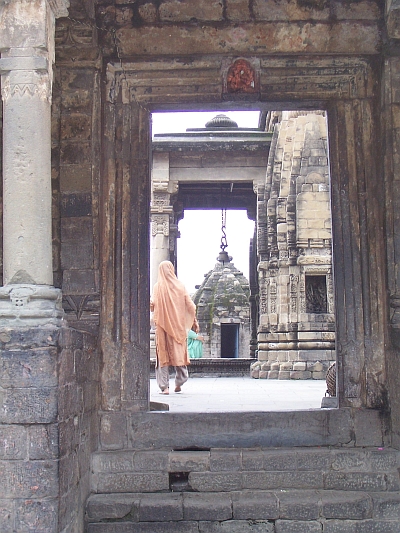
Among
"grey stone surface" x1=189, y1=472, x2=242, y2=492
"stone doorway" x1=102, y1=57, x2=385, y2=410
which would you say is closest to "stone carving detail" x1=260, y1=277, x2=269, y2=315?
"stone doorway" x1=102, y1=57, x2=385, y2=410

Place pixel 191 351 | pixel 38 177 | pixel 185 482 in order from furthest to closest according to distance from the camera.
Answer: pixel 191 351, pixel 185 482, pixel 38 177

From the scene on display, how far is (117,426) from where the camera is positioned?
5.82 meters

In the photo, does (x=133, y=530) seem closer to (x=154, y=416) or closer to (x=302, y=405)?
(x=154, y=416)

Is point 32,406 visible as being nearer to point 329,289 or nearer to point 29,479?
point 29,479

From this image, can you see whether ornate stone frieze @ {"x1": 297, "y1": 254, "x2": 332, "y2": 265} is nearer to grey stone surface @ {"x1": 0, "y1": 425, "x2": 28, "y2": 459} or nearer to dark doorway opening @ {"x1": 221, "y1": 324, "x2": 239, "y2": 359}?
grey stone surface @ {"x1": 0, "y1": 425, "x2": 28, "y2": 459}

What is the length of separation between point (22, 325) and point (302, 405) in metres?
3.80

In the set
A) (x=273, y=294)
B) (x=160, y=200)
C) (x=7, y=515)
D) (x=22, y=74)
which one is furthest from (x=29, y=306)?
(x=160, y=200)

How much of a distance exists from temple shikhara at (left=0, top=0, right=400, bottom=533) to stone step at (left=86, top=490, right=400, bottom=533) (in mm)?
11

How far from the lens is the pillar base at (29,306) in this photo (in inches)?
176

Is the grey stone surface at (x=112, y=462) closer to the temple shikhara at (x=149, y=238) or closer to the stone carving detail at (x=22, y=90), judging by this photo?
the temple shikhara at (x=149, y=238)

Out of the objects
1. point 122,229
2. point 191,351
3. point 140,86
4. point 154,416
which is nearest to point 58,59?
point 140,86

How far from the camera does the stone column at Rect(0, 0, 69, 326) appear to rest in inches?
185

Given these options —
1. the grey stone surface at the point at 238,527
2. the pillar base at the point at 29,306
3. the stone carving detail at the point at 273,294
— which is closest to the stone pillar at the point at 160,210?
the stone carving detail at the point at 273,294

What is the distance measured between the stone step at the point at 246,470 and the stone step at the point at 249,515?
0.58 feet
